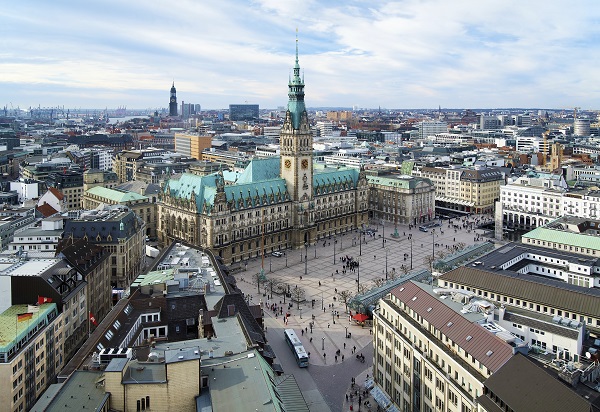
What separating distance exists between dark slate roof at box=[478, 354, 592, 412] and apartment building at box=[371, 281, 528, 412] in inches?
77.3

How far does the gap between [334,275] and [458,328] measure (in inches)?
2982

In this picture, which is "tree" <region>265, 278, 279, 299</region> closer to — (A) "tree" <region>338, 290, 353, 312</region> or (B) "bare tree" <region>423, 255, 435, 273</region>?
(A) "tree" <region>338, 290, 353, 312</region>

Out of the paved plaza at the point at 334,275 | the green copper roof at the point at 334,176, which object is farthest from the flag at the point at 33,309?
the green copper roof at the point at 334,176

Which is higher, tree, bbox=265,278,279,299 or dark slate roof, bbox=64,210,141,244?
dark slate roof, bbox=64,210,141,244

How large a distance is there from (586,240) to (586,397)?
265 ft

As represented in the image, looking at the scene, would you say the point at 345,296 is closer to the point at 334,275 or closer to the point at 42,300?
the point at 334,275

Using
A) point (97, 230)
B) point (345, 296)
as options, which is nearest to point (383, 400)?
point (345, 296)

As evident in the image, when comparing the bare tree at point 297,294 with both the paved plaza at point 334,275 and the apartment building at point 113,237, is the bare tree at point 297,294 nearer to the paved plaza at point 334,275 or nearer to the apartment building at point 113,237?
the paved plaza at point 334,275

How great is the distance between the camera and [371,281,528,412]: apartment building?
61.8 meters

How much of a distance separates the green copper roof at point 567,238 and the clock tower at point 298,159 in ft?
210

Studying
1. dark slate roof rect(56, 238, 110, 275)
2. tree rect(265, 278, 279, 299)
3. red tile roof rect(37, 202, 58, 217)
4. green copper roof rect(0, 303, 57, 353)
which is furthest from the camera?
red tile roof rect(37, 202, 58, 217)

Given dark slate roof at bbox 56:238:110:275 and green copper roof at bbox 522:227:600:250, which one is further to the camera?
green copper roof at bbox 522:227:600:250

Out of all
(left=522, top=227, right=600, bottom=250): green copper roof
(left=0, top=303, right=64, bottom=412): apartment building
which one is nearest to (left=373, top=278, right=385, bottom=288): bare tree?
(left=522, top=227, right=600, bottom=250): green copper roof

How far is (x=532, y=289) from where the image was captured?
3487 inches
